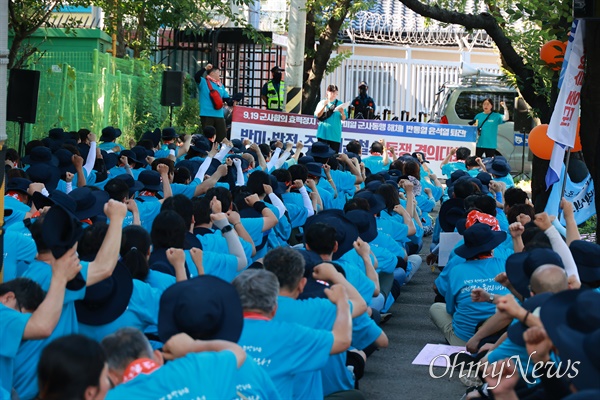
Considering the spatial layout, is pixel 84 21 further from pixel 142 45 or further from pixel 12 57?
pixel 12 57

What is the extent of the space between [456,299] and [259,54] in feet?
68.8

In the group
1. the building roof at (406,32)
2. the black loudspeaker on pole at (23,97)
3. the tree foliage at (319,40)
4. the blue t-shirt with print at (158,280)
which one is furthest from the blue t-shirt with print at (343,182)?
the building roof at (406,32)

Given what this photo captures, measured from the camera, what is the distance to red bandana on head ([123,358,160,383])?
13.6 ft

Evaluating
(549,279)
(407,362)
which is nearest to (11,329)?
(549,279)

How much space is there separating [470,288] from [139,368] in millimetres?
4276

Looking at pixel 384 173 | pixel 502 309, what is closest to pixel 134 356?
pixel 502 309

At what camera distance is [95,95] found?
61.8 ft

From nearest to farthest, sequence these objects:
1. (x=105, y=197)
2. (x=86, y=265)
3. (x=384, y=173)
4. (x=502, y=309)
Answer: (x=502, y=309) → (x=86, y=265) → (x=105, y=197) → (x=384, y=173)

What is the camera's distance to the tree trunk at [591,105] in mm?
9328

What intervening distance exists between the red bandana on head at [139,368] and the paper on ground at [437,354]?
4358mm

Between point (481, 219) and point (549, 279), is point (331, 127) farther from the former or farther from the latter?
point (549, 279)

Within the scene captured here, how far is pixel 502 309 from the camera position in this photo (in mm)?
4609

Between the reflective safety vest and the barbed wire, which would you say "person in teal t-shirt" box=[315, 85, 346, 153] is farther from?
the barbed wire

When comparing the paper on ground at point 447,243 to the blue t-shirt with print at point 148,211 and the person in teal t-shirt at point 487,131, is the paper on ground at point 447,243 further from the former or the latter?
the person in teal t-shirt at point 487,131
